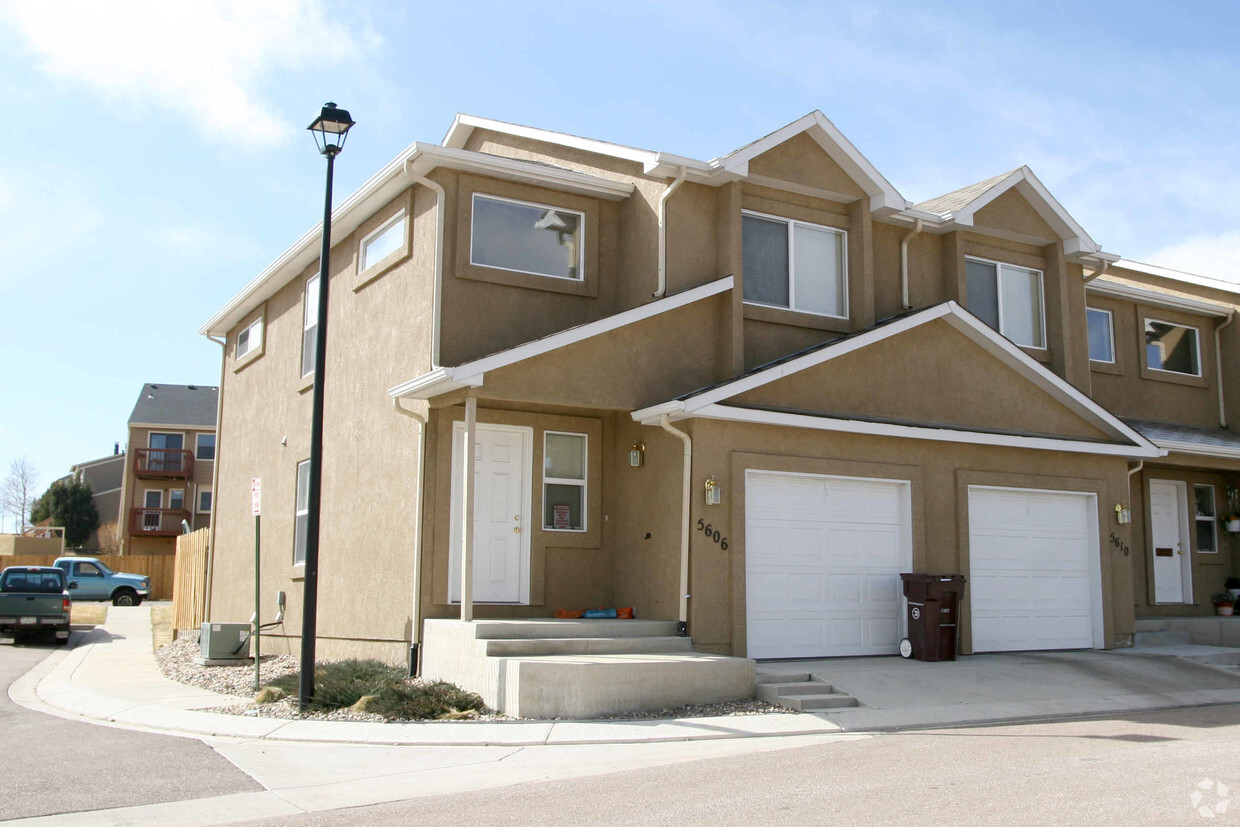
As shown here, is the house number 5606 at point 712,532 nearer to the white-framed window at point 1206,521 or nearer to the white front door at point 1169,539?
the white front door at point 1169,539

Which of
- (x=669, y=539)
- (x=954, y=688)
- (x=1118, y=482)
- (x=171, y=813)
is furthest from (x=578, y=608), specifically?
(x=1118, y=482)

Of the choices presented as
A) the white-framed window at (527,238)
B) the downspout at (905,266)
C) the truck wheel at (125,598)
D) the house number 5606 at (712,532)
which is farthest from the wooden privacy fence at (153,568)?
the house number 5606 at (712,532)

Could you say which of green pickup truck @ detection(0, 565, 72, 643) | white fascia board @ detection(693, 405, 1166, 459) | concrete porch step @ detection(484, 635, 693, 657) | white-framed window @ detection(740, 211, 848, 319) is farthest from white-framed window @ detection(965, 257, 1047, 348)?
green pickup truck @ detection(0, 565, 72, 643)

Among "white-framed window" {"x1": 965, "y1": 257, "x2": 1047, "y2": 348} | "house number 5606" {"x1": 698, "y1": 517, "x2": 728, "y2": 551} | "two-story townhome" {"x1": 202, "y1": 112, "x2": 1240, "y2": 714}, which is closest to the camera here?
"house number 5606" {"x1": 698, "y1": 517, "x2": 728, "y2": 551}

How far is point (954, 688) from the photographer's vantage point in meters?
11.8

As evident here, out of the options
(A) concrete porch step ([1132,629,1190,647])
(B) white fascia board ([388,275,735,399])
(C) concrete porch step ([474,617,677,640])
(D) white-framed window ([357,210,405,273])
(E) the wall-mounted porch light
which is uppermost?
(D) white-framed window ([357,210,405,273])

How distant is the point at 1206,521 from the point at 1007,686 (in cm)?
930

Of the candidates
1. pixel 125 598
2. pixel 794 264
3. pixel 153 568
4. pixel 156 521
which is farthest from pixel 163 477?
pixel 794 264

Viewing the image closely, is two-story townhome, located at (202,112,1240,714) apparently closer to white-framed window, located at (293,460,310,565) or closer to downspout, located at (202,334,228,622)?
white-framed window, located at (293,460,310,565)

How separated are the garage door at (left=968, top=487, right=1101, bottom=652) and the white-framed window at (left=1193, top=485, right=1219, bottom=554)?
480cm

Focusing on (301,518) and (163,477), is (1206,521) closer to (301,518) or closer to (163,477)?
(301,518)

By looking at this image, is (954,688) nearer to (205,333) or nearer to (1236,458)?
(1236,458)

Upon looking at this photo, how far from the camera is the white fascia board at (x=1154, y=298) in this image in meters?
18.9

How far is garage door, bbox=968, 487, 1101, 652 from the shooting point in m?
14.7
